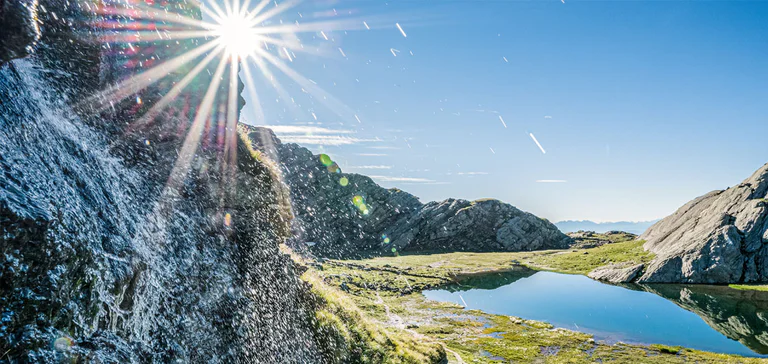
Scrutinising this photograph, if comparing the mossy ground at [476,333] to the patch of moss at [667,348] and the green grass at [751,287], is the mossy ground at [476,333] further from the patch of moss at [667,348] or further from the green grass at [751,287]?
the green grass at [751,287]

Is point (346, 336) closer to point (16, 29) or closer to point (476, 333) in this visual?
point (16, 29)

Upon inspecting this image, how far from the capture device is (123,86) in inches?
621

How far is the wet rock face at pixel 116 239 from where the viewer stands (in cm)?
748

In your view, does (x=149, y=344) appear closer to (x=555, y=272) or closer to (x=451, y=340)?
(x=451, y=340)

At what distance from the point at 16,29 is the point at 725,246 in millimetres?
206637

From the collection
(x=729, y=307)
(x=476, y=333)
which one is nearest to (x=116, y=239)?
(x=476, y=333)

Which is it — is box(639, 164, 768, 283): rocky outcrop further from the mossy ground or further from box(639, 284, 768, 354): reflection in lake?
the mossy ground

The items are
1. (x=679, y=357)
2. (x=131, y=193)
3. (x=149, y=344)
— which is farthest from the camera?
(x=679, y=357)

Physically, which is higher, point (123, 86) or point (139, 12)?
point (139, 12)

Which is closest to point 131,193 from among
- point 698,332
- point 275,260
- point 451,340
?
point 275,260

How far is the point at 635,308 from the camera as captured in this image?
101 m

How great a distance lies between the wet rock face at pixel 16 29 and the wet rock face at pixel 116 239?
348mm

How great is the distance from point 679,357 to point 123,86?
3324 inches

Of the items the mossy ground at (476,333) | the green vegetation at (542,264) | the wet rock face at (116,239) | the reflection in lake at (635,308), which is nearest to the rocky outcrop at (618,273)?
the reflection in lake at (635,308)
